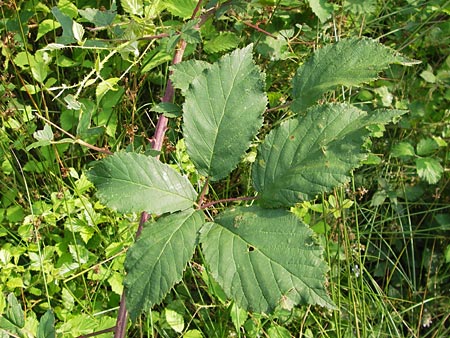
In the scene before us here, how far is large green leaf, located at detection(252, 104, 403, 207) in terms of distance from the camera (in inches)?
32.4

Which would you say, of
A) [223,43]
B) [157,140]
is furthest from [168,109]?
[223,43]

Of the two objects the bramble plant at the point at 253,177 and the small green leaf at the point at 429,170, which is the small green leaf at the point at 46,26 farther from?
the small green leaf at the point at 429,170

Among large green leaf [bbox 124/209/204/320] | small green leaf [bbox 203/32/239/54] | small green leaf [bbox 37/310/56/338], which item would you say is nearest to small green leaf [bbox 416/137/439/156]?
small green leaf [bbox 203/32/239/54]

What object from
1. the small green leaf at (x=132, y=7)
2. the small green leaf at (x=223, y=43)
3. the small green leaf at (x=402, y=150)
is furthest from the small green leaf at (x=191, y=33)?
the small green leaf at (x=402, y=150)

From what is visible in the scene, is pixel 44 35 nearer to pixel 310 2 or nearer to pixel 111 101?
pixel 111 101

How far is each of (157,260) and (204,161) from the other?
0.19 metres

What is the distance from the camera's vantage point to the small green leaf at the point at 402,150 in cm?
191

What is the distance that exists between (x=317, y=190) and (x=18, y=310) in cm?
61

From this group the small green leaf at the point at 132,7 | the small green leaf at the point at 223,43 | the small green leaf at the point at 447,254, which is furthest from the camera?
the small green leaf at the point at 447,254

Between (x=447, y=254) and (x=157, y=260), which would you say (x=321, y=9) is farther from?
(x=157, y=260)

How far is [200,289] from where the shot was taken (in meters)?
1.67

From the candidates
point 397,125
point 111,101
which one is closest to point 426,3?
point 397,125

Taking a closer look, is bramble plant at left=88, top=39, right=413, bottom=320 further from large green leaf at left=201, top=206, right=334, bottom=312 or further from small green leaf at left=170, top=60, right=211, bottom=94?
small green leaf at left=170, top=60, right=211, bottom=94

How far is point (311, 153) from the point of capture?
86 cm
